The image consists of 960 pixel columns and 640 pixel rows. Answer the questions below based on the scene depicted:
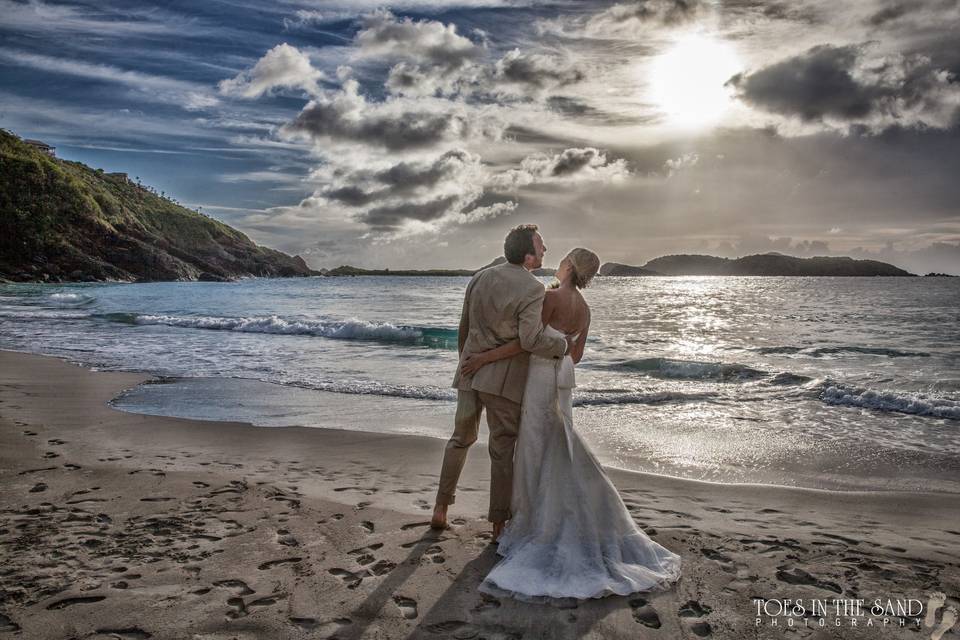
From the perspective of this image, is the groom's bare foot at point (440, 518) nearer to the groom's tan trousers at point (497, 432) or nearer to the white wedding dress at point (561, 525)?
the groom's tan trousers at point (497, 432)

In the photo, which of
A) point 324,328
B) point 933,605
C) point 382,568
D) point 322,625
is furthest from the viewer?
point 324,328

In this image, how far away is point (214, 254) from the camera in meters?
144

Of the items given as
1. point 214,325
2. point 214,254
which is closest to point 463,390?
point 214,325

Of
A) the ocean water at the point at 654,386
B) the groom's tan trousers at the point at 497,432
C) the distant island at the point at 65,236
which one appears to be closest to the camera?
the groom's tan trousers at the point at 497,432

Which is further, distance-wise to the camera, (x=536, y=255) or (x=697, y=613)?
(x=536, y=255)

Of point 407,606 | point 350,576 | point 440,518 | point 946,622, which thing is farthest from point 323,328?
point 946,622

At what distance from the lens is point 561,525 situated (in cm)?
405

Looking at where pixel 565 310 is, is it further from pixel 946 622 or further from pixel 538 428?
pixel 946 622

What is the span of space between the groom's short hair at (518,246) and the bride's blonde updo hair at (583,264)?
31 centimetres

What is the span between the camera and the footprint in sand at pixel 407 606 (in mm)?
3393

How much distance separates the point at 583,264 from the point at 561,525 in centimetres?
185

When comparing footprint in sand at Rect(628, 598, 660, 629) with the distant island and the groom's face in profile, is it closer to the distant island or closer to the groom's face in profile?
the groom's face in profile

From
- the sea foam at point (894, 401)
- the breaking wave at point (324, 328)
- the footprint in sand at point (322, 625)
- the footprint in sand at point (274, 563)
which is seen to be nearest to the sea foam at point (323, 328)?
the breaking wave at point (324, 328)

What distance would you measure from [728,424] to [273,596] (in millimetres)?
7645
